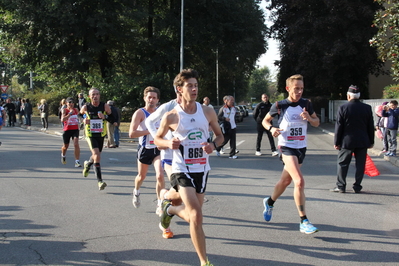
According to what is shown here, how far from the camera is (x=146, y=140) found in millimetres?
7129

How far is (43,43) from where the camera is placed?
92.1 ft

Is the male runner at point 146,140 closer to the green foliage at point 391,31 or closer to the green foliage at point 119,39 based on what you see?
the green foliage at point 391,31

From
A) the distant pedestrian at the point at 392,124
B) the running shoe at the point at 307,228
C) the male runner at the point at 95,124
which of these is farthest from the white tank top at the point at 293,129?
the distant pedestrian at the point at 392,124

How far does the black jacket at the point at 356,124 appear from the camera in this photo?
8.79 meters

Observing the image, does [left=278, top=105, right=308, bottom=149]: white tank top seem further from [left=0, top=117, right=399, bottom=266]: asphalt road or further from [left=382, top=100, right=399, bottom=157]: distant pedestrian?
[left=382, top=100, right=399, bottom=157]: distant pedestrian

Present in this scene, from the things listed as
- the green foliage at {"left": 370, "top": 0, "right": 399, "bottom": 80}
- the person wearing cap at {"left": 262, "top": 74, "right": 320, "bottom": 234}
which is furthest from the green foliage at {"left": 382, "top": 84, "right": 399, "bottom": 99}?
the person wearing cap at {"left": 262, "top": 74, "right": 320, "bottom": 234}

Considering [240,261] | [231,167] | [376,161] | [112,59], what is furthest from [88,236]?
[112,59]

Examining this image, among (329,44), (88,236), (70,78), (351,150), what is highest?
(329,44)

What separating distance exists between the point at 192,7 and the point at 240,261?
1059 inches

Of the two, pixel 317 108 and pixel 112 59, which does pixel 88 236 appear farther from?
pixel 317 108

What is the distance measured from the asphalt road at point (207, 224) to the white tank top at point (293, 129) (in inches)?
43.4

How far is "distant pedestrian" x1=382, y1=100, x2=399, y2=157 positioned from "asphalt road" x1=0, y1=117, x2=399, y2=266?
3491mm

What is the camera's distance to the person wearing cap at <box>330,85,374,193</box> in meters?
8.79

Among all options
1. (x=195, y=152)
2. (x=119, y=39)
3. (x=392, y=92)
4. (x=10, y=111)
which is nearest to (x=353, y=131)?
(x=195, y=152)
